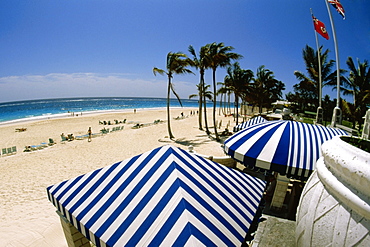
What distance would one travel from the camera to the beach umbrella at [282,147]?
4.24 m

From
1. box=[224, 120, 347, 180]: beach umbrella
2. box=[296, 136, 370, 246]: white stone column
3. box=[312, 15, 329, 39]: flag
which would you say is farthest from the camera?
box=[312, 15, 329, 39]: flag

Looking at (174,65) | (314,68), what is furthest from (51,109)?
(314,68)

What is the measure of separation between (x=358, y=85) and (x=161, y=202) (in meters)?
25.9

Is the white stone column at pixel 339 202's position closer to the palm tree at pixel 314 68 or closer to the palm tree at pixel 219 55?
the palm tree at pixel 219 55

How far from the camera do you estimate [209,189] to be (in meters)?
2.63

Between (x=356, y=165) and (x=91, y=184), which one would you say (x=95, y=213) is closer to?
(x=91, y=184)

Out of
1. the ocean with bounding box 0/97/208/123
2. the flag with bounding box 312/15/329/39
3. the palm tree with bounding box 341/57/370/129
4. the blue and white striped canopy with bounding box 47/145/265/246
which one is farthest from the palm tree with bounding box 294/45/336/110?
the ocean with bounding box 0/97/208/123

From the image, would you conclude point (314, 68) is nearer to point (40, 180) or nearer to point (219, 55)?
point (219, 55)

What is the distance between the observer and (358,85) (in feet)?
64.6

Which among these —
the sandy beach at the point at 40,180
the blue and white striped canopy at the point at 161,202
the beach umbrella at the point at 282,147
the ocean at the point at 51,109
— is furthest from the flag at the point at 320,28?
the ocean at the point at 51,109

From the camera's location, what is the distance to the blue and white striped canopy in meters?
2.09

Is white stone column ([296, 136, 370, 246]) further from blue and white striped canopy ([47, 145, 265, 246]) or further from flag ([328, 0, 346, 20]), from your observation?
flag ([328, 0, 346, 20])

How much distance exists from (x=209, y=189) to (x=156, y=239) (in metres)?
0.95

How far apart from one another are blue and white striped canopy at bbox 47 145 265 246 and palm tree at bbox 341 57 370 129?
20.3m
